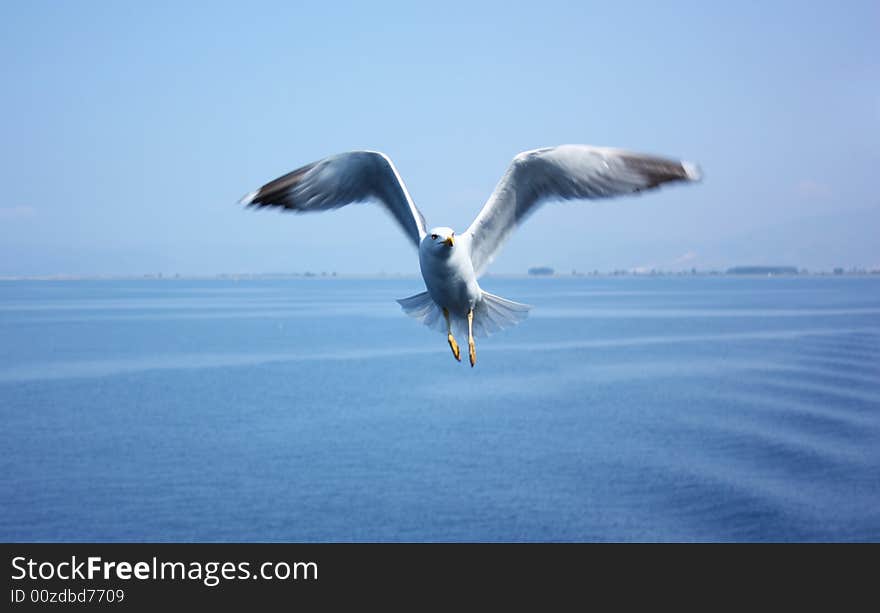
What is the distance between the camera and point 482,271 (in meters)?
6.05

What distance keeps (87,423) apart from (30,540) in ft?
73.6

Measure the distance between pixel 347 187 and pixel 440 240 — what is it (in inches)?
59.9

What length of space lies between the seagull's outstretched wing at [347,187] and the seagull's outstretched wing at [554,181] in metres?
0.52

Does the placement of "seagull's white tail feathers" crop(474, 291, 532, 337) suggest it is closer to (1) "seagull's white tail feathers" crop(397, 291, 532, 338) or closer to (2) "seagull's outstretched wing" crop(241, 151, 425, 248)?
(1) "seagull's white tail feathers" crop(397, 291, 532, 338)

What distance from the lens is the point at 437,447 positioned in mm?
105688

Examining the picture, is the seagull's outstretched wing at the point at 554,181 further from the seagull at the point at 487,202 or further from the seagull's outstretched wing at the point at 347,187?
the seagull's outstretched wing at the point at 347,187

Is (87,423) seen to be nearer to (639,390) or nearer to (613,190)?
(639,390)

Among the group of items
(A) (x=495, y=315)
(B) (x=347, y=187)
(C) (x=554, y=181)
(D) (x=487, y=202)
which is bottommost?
(A) (x=495, y=315)

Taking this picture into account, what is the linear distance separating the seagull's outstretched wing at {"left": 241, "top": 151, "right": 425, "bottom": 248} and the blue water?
82.9 metres

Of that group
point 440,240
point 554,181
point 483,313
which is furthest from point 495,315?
point 440,240

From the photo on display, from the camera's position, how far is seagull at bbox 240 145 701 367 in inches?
205

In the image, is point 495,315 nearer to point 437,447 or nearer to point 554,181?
point 554,181
